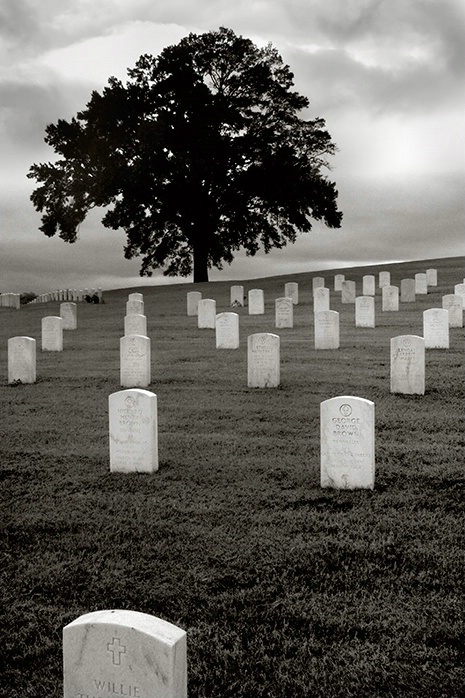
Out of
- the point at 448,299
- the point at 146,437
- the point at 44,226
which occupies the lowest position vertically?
the point at 146,437

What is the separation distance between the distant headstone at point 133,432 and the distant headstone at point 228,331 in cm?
847

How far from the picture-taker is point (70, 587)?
16.5ft

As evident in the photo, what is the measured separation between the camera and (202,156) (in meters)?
36.2

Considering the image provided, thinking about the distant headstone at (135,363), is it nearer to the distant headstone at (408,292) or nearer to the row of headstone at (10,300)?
the distant headstone at (408,292)

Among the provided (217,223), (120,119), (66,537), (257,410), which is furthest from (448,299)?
(120,119)

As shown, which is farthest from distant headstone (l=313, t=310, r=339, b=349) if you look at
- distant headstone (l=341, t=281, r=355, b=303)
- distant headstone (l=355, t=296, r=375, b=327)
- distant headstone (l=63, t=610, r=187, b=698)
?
distant headstone (l=63, t=610, r=187, b=698)

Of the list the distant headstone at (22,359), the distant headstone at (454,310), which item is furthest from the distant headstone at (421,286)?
the distant headstone at (22,359)

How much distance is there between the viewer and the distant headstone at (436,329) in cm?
1490

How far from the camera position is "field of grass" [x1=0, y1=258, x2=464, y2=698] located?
4.05 metres

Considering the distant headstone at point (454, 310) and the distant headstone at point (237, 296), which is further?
the distant headstone at point (237, 296)

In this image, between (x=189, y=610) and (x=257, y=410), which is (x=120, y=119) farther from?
(x=189, y=610)

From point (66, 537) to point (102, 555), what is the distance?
1.69 ft

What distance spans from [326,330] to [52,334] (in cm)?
661

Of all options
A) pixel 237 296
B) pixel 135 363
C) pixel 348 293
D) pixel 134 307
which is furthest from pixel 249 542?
pixel 237 296
